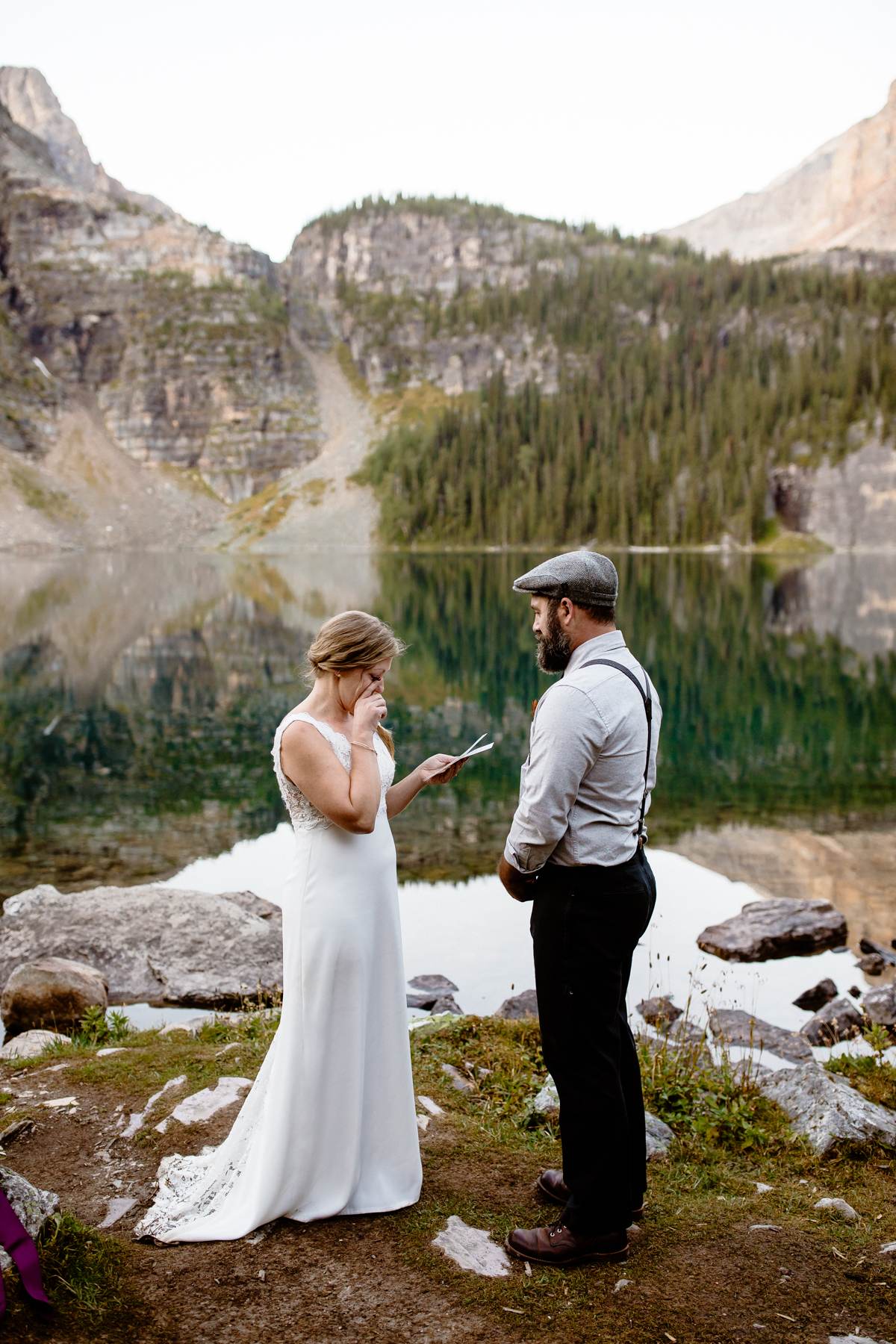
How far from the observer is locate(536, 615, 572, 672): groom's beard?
15.5 feet

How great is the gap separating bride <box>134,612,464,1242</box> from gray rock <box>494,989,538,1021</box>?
555cm

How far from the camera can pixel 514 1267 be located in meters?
4.50

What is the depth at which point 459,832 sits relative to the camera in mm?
18562

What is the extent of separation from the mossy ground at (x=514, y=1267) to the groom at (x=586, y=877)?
326mm

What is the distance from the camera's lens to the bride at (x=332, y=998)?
185 inches

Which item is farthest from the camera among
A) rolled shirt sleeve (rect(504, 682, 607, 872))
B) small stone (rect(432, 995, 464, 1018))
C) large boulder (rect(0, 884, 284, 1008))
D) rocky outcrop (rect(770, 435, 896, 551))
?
rocky outcrop (rect(770, 435, 896, 551))

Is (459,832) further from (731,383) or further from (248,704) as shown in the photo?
(731,383)

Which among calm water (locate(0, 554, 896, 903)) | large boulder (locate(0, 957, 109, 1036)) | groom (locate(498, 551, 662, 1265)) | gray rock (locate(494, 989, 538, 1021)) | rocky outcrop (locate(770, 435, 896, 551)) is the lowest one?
calm water (locate(0, 554, 896, 903))

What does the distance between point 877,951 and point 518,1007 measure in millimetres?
5056

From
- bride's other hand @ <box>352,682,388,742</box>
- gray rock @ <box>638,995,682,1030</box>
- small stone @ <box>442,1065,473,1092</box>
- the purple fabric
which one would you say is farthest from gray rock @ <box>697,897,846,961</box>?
the purple fabric

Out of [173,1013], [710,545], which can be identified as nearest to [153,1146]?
[173,1013]

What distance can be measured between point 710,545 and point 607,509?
15982mm

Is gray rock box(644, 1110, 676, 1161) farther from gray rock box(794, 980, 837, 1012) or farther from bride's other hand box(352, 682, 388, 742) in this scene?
gray rock box(794, 980, 837, 1012)

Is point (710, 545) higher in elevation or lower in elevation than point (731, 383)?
lower
